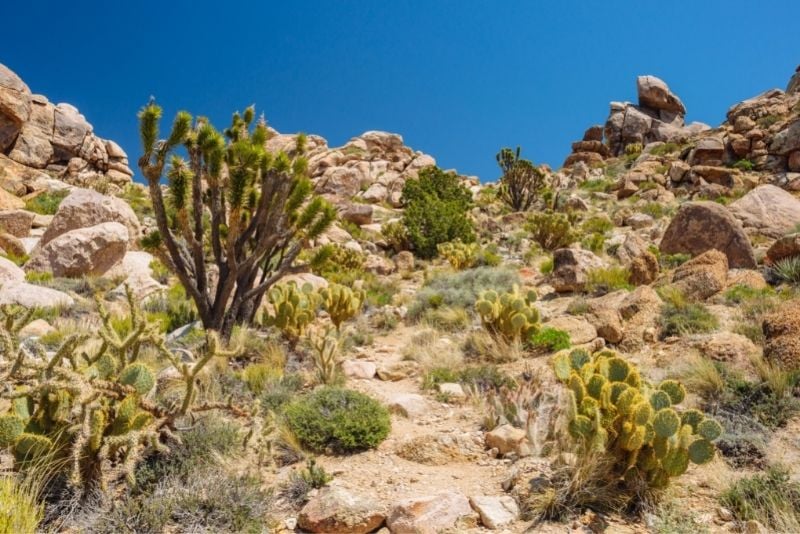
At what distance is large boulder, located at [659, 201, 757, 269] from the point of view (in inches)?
410

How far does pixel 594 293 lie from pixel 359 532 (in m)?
7.41

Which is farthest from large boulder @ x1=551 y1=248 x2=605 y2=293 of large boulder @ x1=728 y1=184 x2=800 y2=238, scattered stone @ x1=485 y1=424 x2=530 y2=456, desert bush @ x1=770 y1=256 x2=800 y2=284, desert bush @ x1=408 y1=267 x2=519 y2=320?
scattered stone @ x1=485 y1=424 x2=530 y2=456

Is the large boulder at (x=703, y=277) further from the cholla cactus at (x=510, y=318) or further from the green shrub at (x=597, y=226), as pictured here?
the green shrub at (x=597, y=226)

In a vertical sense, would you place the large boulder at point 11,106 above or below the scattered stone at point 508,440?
above

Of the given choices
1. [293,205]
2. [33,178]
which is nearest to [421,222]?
[293,205]

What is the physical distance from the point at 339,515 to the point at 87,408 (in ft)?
5.56

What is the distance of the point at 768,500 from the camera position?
3.45 meters

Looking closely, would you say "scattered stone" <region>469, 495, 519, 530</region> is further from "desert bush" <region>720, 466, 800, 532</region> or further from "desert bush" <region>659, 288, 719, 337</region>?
"desert bush" <region>659, 288, 719, 337</region>

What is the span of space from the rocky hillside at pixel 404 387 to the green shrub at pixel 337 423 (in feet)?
0.07

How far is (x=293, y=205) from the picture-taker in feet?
26.6

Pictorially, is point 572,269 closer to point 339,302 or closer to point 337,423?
point 339,302

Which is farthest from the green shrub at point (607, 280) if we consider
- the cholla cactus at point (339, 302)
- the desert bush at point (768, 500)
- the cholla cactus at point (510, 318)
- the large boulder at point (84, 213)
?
the large boulder at point (84, 213)

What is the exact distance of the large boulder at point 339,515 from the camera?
134 inches

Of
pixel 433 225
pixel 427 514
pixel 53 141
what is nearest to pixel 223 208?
pixel 427 514
